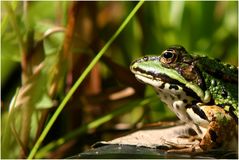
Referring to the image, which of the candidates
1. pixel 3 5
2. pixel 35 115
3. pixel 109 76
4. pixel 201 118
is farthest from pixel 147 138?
pixel 109 76

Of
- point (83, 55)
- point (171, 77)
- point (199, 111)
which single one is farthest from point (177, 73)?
point (83, 55)

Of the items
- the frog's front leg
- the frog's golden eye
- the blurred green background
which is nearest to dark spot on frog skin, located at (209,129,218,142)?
the frog's front leg

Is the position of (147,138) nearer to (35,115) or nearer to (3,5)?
(35,115)

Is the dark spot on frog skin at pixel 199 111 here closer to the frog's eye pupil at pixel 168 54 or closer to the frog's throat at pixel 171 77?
the frog's throat at pixel 171 77

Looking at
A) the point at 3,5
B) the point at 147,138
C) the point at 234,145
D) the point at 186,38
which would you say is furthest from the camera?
the point at 186,38

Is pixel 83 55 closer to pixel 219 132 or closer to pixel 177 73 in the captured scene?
pixel 177 73

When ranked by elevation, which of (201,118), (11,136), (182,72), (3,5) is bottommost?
(11,136)
